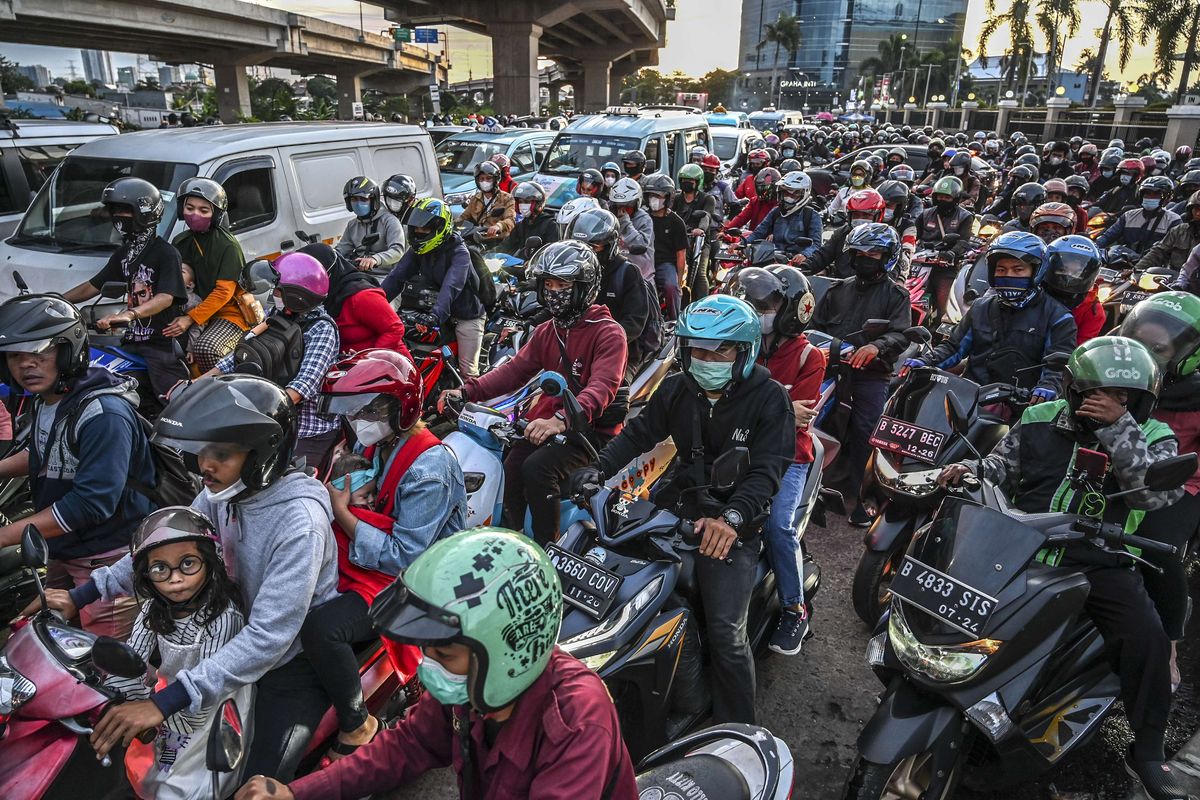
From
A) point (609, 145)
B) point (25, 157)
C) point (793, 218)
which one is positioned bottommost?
point (793, 218)

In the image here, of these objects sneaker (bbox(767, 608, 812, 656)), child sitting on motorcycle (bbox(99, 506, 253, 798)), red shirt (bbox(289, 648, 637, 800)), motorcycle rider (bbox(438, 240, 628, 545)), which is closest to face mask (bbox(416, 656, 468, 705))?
red shirt (bbox(289, 648, 637, 800))

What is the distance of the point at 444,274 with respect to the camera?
6.72 metres

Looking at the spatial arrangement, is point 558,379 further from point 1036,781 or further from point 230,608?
point 1036,781

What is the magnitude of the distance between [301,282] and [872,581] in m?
3.64

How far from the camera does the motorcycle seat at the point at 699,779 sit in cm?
233

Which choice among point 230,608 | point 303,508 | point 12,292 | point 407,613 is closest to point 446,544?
point 407,613

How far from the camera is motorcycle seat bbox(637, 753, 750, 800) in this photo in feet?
7.66

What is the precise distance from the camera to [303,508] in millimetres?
2598

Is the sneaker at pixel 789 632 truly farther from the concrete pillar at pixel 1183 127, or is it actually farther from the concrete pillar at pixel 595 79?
the concrete pillar at pixel 595 79

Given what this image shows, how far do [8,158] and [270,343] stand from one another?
669 centimetres

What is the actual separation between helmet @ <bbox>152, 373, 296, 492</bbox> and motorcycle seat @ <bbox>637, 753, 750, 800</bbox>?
1.50 m

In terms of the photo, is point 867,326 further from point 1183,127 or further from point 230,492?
point 1183,127

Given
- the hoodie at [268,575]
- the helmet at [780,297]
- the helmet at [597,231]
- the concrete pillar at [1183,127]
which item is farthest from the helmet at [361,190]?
the concrete pillar at [1183,127]

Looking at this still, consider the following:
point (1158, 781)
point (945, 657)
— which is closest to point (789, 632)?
point (945, 657)
